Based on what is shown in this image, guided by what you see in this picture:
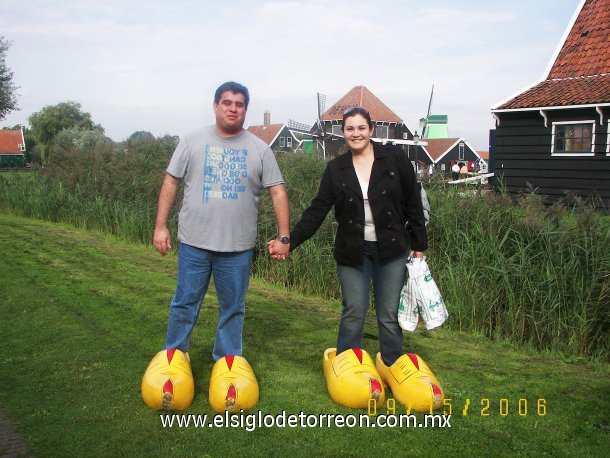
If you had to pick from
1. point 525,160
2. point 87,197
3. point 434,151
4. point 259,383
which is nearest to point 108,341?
point 259,383

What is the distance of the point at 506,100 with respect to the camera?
16.0 m

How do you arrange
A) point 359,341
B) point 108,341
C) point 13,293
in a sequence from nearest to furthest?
point 359,341, point 108,341, point 13,293

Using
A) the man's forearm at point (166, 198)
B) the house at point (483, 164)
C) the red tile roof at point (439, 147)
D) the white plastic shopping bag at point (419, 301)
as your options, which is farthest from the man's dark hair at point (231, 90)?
the red tile roof at point (439, 147)

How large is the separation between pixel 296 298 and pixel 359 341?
123 inches

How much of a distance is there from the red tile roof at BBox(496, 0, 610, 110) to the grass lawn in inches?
419

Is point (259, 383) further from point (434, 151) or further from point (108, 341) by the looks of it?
point (434, 151)

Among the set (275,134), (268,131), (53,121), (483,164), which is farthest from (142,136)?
(53,121)

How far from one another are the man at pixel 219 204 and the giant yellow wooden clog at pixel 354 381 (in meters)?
0.74

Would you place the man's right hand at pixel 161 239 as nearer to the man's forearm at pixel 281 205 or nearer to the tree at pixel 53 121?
the man's forearm at pixel 281 205

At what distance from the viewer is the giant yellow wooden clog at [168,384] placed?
362 cm

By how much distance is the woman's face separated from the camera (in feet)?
12.5

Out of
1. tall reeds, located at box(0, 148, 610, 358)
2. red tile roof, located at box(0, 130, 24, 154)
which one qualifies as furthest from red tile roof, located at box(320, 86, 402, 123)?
red tile roof, located at box(0, 130, 24, 154)

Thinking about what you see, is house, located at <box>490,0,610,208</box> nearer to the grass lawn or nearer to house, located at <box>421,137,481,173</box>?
the grass lawn

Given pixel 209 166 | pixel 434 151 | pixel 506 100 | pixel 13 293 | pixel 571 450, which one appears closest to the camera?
pixel 571 450
